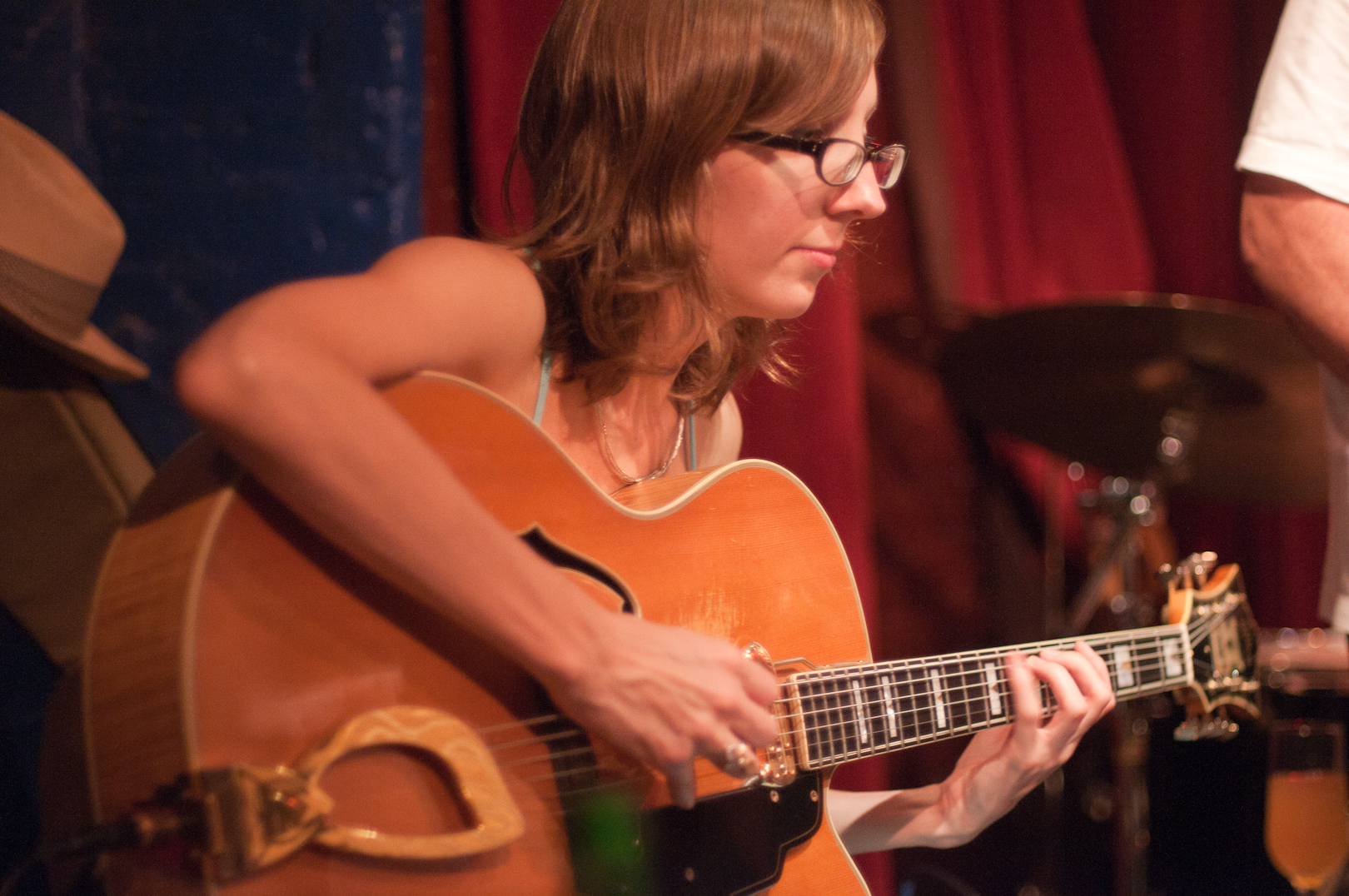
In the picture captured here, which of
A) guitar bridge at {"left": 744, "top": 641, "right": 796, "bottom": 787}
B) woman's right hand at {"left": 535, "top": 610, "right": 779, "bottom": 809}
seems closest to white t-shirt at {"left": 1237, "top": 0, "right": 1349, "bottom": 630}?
guitar bridge at {"left": 744, "top": 641, "right": 796, "bottom": 787}

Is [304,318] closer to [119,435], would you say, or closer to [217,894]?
[217,894]

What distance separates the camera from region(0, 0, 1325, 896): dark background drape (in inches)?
59.1

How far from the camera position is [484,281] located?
1.04 meters

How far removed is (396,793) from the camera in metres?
0.83

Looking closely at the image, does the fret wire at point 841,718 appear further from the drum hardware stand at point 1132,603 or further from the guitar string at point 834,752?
the drum hardware stand at point 1132,603

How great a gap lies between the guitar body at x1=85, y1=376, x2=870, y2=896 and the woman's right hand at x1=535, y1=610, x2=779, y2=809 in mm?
72

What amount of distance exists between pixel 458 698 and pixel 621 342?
20.1 inches

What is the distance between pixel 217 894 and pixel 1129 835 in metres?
2.26

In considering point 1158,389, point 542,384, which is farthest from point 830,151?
point 1158,389

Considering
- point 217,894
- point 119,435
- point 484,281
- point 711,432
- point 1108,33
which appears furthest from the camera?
point 1108,33

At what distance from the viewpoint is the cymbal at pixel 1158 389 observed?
219cm

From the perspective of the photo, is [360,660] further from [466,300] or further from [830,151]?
[830,151]

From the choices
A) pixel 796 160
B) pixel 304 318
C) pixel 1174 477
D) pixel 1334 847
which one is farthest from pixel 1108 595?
pixel 304 318

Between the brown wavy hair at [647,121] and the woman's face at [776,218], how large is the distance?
2cm
